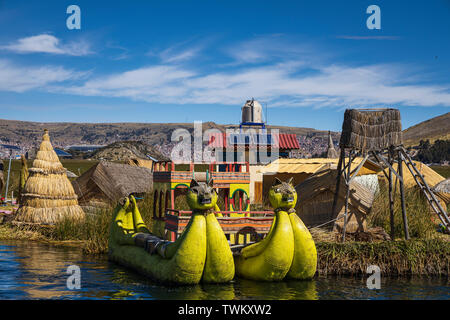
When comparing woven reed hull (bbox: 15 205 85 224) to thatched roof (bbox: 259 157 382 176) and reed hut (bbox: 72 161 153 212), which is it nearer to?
reed hut (bbox: 72 161 153 212)

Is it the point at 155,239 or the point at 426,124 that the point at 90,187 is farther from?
the point at 426,124

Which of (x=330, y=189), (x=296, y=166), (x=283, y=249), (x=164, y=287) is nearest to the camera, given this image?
(x=164, y=287)

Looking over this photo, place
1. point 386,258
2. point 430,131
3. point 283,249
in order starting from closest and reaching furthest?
point 283,249
point 386,258
point 430,131

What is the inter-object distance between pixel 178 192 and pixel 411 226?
26.6 ft

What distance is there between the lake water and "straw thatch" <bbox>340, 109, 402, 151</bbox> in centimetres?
469

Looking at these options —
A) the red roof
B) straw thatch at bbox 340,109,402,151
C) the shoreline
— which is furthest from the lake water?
the red roof

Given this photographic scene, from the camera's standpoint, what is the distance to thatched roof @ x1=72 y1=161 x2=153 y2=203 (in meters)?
24.3

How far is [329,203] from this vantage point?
1780 centimetres

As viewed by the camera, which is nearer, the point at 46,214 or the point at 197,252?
the point at 197,252

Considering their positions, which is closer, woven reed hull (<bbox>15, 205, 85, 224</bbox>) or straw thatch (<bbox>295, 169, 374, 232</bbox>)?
straw thatch (<bbox>295, 169, 374, 232</bbox>)

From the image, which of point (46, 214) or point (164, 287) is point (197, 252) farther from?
point (46, 214)

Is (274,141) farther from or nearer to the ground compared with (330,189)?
farther from the ground

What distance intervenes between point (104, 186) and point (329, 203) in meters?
11.5

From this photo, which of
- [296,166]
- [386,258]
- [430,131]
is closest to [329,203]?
[386,258]
